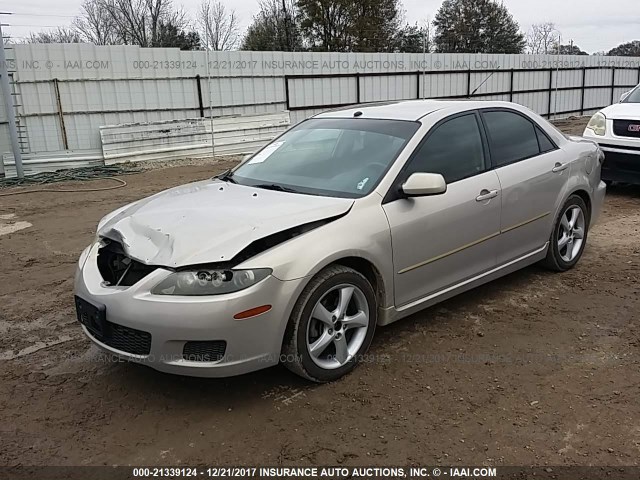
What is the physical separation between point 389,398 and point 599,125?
286 inches

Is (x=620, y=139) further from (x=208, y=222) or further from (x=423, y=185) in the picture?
(x=208, y=222)

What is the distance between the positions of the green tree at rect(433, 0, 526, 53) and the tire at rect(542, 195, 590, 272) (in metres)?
47.9

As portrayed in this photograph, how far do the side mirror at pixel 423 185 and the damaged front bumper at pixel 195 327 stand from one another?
1.02 meters

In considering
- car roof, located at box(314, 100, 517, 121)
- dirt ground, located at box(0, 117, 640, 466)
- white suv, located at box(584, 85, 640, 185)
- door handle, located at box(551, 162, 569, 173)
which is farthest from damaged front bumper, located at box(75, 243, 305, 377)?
white suv, located at box(584, 85, 640, 185)

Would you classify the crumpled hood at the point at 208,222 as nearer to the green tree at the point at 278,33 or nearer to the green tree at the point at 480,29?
the green tree at the point at 278,33

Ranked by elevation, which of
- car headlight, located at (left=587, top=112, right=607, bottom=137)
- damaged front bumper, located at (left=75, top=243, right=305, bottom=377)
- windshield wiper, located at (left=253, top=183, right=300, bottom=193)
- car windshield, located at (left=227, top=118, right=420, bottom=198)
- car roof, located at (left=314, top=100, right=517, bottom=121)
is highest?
car roof, located at (left=314, top=100, right=517, bottom=121)

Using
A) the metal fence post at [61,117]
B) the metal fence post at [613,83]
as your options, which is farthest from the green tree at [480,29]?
the metal fence post at [61,117]

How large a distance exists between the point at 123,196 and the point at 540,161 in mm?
7208

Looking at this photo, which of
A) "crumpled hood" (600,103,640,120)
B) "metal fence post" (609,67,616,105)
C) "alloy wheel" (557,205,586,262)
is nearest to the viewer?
"alloy wheel" (557,205,586,262)

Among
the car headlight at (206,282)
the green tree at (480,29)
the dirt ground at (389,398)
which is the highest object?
the green tree at (480,29)

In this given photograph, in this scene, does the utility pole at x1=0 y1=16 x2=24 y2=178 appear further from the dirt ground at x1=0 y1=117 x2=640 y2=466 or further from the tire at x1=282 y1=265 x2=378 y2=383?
the tire at x1=282 y1=265 x2=378 y2=383

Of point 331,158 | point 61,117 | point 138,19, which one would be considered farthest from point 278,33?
point 331,158

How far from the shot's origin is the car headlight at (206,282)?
3.00 metres

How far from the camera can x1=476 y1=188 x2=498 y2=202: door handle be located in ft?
13.8
